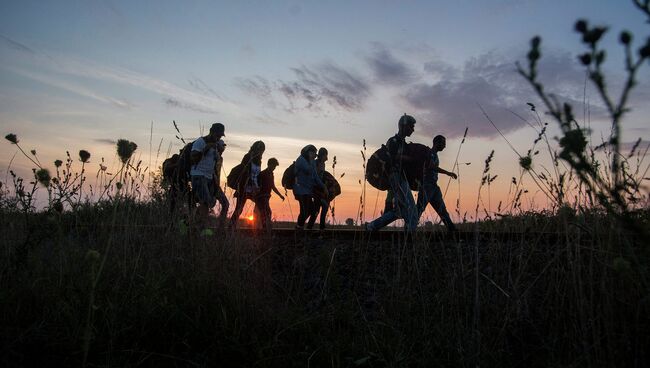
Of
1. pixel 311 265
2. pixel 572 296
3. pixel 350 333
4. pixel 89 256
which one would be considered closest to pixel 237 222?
pixel 311 265

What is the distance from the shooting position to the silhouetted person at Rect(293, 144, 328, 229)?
896 centimetres

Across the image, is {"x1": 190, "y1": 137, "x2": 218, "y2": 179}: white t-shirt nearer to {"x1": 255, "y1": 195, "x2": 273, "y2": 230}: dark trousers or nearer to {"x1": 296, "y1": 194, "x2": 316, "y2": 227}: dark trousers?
{"x1": 255, "y1": 195, "x2": 273, "y2": 230}: dark trousers

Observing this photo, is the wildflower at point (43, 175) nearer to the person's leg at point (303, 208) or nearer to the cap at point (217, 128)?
the cap at point (217, 128)

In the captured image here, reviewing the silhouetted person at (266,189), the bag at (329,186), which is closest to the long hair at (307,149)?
the bag at (329,186)

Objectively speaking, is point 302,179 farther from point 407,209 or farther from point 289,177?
point 407,209

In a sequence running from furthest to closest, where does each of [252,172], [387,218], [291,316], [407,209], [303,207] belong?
[303,207], [252,172], [387,218], [407,209], [291,316]

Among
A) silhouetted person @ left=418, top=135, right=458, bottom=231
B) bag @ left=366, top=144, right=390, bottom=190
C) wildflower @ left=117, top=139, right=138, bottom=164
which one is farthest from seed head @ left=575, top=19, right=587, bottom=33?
silhouetted person @ left=418, top=135, right=458, bottom=231

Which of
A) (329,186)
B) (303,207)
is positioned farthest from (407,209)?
(329,186)

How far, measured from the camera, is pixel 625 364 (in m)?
2.55

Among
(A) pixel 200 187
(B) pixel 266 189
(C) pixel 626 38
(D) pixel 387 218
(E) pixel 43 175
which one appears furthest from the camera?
(B) pixel 266 189

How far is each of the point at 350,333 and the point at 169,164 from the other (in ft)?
19.5

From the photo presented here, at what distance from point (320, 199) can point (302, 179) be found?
1.83 feet

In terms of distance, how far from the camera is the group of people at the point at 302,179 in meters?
6.66

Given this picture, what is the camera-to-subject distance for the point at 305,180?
9.05 meters
